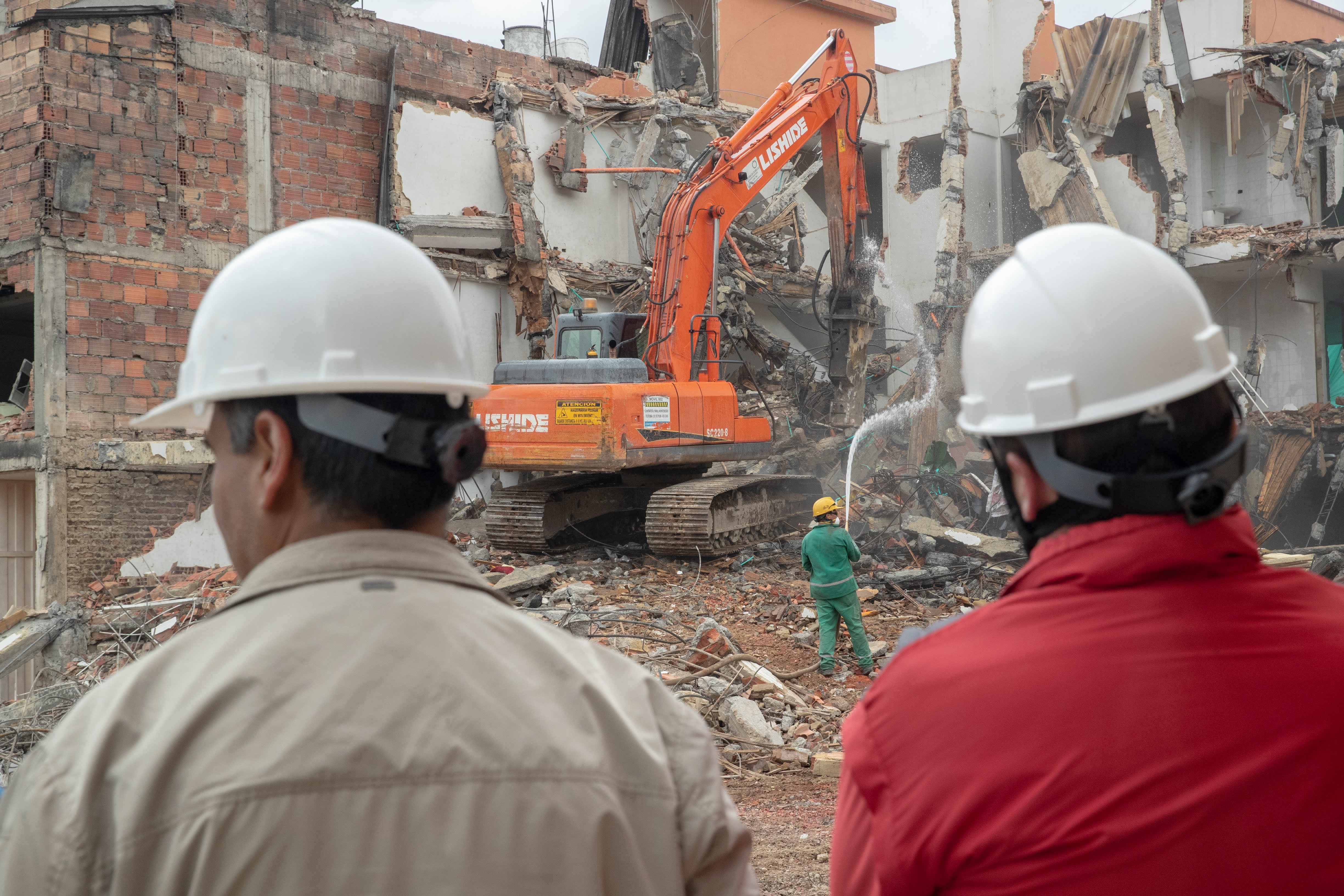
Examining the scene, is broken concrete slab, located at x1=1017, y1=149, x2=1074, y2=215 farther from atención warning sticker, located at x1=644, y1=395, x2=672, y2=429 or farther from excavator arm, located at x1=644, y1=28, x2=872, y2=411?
atención warning sticker, located at x1=644, y1=395, x2=672, y2=429

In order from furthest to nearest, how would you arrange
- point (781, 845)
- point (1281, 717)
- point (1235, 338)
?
point (1235, 338) < point (781, 845) < point (1281, 717)

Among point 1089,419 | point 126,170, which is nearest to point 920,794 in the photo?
point 1089,419

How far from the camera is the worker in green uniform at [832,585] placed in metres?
8.22

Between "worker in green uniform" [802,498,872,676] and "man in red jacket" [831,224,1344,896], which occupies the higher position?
"man in red jacket" [831,224,1344,896]

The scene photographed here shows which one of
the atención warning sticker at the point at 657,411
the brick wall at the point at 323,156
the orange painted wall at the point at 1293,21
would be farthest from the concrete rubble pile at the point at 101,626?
the orange painted wall at the point at 1293,21

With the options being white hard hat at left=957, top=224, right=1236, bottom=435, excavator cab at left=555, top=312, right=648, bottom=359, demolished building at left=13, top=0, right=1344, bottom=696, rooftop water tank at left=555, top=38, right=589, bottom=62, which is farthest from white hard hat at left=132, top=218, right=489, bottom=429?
rooftop water tank at left=555, top=38, right=589, bottom=62

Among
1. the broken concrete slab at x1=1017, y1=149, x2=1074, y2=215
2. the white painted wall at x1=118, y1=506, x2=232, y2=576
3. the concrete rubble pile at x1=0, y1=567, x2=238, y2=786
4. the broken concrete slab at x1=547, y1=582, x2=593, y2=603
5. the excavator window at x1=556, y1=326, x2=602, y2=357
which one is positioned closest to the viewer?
the concrete rubble pile at x1=0, y1=567, x2=238, y2=786

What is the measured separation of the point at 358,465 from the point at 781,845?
416 cm

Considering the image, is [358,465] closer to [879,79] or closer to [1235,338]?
[1235,338]

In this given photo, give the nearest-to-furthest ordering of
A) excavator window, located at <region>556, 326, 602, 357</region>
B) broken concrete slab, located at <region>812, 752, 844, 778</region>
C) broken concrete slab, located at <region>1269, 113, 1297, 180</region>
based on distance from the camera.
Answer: broken concrete slab, located at <region>812, 752, 844, 778</region>, excavator window, located at <region>556, 326, 602, 357</region>, broken concrete slab, located at <region>1269, 113, 1297, 180</region>

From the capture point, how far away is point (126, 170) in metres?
11.9

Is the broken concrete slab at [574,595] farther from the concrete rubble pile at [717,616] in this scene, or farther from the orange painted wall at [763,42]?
the orange painted wall at [763,42]

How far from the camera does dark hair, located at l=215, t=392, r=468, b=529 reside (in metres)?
1.39

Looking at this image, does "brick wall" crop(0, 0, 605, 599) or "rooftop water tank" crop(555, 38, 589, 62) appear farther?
"rooftop water tank" crop(555, 38, 589, 62)
